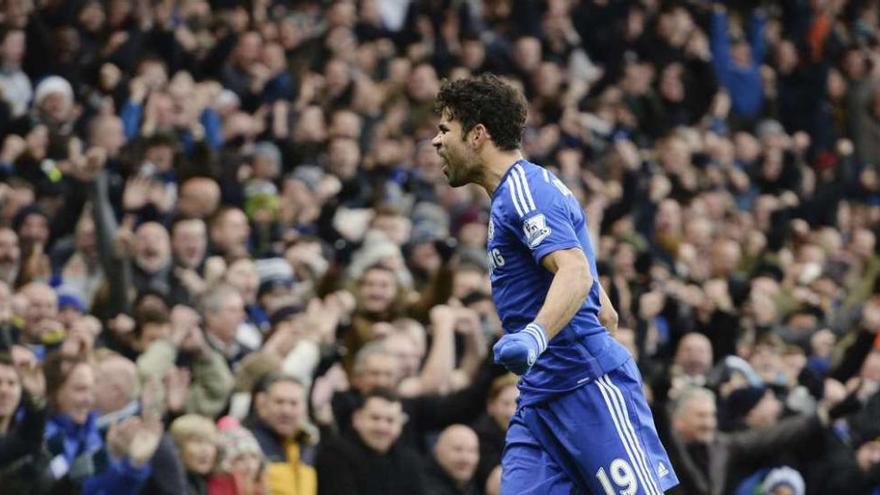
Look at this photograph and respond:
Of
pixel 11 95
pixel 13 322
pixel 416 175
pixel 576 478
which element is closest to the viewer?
pixel 576 478

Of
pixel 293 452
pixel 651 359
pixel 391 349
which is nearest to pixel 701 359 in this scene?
pixel 651 359

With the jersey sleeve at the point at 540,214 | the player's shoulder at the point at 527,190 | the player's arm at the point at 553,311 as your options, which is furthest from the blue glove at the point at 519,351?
the player's shoulder at the point at 527,190

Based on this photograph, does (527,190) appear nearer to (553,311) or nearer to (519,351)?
(553,311)

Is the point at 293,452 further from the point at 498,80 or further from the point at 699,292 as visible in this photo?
the point at 699,292

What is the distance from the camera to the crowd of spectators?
8.92 metres

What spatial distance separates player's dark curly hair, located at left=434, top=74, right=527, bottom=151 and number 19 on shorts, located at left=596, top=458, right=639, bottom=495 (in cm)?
112

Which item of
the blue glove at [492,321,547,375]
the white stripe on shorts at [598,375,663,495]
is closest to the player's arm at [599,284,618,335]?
the white stripe on shorts at [598,375,663,495]

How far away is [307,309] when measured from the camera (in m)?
10.6

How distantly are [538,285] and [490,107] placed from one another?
2.06ft

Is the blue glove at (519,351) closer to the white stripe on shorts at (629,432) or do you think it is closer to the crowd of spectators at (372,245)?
the white stripe on shorts at (629,432)

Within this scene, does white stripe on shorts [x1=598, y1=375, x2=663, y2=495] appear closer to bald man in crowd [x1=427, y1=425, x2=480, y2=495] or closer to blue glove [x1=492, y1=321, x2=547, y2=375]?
blue glove [x1=492, y1=321, x2=547, y2=375]

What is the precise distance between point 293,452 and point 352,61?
7.13 m

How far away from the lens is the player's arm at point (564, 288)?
5.71 metres

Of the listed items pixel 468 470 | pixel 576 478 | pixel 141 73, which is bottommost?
pixel 468 470
